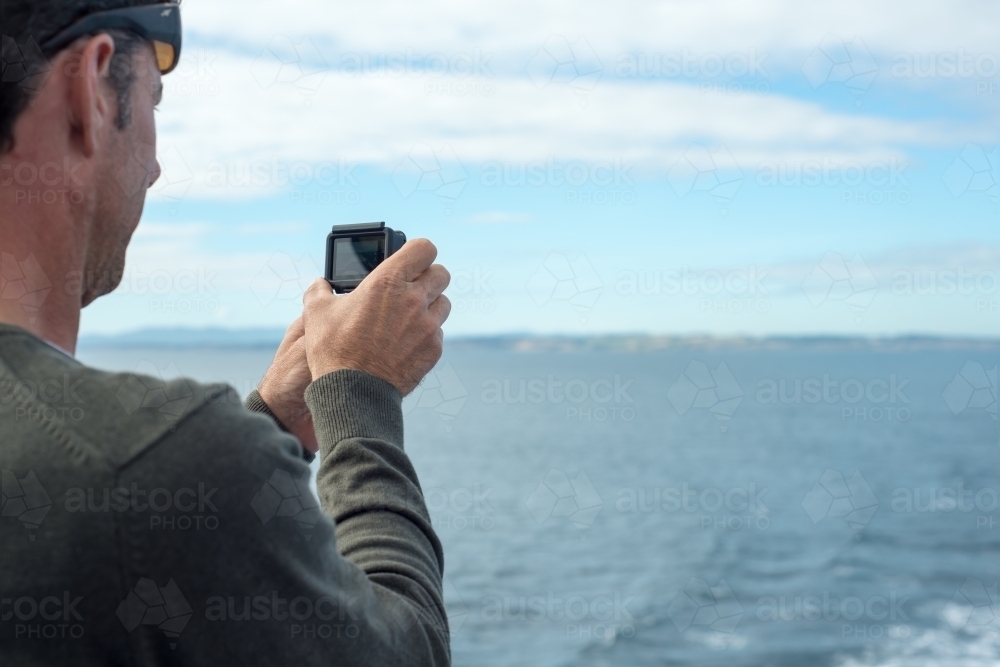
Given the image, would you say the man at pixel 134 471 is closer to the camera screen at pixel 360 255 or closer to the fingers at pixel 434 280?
the fingers at pixel 434 280

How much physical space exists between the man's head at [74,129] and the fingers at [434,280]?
1.65 feet

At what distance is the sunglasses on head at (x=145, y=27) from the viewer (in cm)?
115

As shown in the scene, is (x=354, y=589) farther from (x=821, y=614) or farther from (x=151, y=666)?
(x=821, y=614)

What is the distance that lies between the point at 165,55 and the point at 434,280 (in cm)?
56

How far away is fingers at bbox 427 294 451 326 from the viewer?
163cm

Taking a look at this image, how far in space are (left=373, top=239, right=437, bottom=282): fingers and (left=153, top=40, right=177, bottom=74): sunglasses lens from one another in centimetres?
45

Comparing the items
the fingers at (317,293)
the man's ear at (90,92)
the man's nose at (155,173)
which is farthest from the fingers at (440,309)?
the man's ear at (90,92)

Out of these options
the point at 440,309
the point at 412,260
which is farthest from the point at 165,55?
the point at 440,309

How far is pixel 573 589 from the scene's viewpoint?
105 ft

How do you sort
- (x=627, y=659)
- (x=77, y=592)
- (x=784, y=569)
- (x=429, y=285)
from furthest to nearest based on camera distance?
Answer: (x=784, y=569) < (x=627, y=659) < (x=429, y=285) < (x=77, y=592)

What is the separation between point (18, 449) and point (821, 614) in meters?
30.5

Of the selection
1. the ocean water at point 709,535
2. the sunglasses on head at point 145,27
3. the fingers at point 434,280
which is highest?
the ocean water at point 709,535

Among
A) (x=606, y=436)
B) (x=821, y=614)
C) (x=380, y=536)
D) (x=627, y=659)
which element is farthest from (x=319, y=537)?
(x=606, y=436)

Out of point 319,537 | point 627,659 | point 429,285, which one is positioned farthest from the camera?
point 627,659
